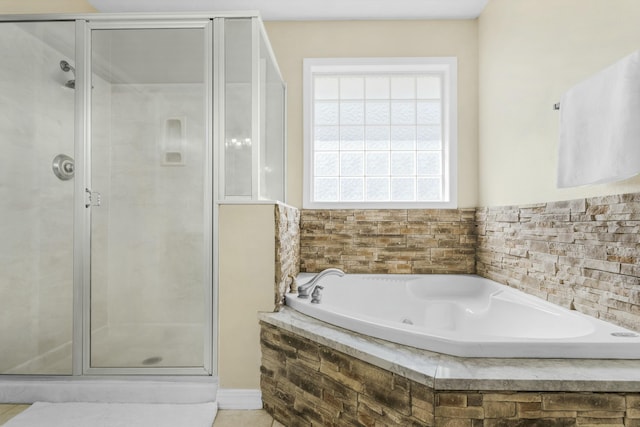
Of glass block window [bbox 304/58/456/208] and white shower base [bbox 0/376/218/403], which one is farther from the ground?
glass block window [bbox 304/58/456/208]

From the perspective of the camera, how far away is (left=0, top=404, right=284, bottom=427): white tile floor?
5.87 feet

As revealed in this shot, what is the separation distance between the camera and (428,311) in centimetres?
257

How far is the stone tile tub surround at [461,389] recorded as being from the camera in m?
1.12

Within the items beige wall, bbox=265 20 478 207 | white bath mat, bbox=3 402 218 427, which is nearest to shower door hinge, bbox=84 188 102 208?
white bath mat, bbox=3 402 218 427

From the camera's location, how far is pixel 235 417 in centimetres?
184

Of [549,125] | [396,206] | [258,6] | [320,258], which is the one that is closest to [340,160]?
[396,206]

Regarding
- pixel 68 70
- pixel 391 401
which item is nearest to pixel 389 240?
pixel 391 401

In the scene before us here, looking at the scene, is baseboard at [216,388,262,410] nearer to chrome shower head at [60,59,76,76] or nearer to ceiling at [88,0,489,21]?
chrome shower head at [60,59,76,76]

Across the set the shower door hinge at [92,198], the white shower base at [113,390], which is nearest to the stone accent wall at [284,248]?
the white shower base at [113,390]

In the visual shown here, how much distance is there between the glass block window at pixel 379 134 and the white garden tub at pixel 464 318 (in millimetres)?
Result: 726

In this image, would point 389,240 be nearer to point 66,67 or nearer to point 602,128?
point 602,128

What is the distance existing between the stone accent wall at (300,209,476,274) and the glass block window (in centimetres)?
15

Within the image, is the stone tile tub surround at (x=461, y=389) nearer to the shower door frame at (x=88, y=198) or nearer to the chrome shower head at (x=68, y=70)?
the shower door frame at (x=88, y=198)

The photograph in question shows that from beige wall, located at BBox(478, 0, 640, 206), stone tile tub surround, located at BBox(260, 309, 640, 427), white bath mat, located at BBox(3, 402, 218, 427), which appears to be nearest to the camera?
stone tile tub surround, located at BBox(260, 309, 640, 427)
